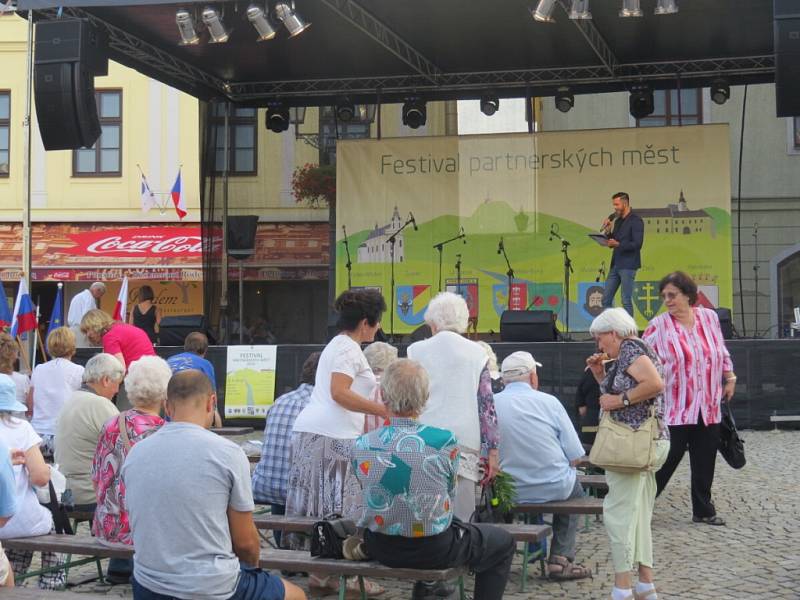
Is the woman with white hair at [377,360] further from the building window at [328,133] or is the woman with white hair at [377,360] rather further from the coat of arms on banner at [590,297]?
the building window at [328,133]

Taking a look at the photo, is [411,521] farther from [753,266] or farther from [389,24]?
[753,266]

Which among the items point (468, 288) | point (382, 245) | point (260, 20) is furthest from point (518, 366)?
point (382, 245)

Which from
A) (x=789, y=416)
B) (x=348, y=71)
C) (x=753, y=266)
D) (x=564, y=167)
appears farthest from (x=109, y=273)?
(x=789, y=416)

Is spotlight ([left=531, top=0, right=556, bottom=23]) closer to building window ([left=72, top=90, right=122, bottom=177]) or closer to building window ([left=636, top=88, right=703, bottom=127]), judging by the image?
building window ([left=636, top=88, right=703, bottom=127])

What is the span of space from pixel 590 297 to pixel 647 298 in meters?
0.76

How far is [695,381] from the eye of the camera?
297 inches

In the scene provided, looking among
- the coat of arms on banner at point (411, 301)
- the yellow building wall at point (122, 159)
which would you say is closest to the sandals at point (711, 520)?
the coat of arms on banner at point (411, 301)

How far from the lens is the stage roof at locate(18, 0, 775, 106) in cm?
1294

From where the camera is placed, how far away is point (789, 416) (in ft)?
40.7

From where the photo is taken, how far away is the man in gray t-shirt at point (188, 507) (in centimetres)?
388

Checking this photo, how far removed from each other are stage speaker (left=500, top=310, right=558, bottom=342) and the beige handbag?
7.58 m

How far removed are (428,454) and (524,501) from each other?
1.73 meters

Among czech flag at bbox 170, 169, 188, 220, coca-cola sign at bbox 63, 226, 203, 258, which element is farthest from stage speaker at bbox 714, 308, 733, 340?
czech flag at bbox 170, 169, 188, 220

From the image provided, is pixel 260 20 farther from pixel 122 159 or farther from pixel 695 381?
pixel 122 159
